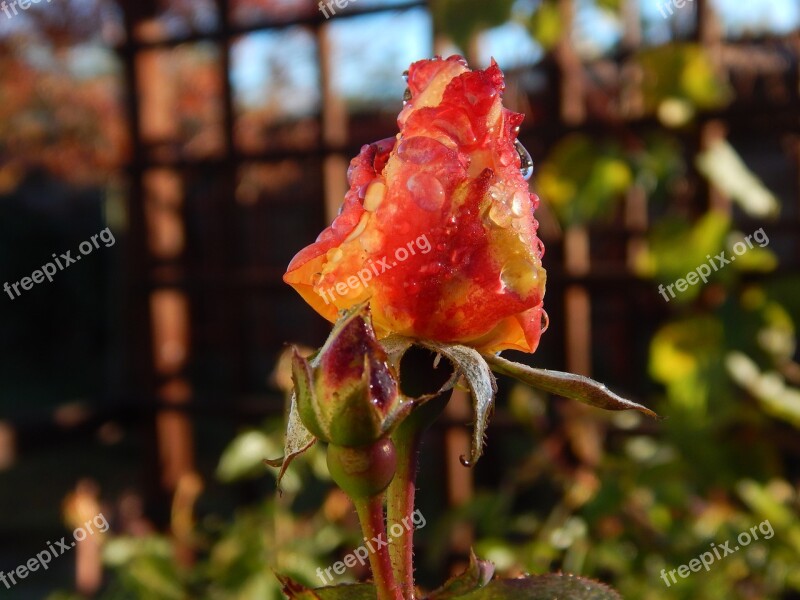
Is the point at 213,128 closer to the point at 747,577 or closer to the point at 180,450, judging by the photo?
the point at 180,450

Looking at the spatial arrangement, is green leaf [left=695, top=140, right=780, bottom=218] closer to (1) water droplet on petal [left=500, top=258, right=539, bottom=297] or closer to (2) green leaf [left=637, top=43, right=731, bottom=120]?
(2) green leaf [left=637, top=43, right=731, bottom=120]

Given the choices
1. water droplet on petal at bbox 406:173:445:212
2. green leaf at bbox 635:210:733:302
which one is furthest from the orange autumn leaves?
A: green leaf at bbox 635:210:733:302

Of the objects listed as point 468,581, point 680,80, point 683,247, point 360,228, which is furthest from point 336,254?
point 680,80

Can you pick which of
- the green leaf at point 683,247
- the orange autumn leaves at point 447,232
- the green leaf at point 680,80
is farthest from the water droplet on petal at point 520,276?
the green leaf at point 680,80

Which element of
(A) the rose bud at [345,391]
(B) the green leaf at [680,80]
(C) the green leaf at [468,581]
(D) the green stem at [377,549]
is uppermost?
(B) the green leaf at [680,80]

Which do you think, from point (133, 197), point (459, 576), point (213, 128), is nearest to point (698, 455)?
point (459, 576)

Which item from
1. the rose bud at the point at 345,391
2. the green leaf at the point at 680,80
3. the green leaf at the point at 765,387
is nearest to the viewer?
the rose bud at the point at 345,391

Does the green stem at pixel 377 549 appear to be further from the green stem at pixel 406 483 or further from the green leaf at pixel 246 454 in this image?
the green leaf at pixel 246 454
